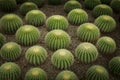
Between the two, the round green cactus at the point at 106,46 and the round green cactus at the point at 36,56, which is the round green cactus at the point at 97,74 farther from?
the round green cactus at the point at 36,56

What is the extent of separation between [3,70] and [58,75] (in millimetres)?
812

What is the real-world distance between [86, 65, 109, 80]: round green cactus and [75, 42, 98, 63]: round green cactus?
0.31m

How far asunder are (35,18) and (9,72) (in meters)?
1.42

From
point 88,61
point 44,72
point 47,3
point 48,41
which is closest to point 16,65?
point 44,72

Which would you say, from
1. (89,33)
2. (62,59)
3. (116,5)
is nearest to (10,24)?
(62,59)

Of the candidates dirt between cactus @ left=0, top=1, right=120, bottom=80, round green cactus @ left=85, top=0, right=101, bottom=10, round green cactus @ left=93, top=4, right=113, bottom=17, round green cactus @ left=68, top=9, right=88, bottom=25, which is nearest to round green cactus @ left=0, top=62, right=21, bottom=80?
dirt between cactus @ left=0, top=1, right=120, bottom=80

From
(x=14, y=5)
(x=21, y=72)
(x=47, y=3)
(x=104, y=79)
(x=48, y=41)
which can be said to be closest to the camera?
(x=104, y=79)

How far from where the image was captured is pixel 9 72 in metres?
3.54

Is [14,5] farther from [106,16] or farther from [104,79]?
[104,79]

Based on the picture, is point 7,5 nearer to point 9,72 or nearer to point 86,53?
point 9,72

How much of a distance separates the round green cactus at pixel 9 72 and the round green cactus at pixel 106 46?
143cm

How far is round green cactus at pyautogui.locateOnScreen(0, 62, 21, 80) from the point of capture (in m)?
3.53

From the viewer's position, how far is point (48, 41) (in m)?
4.12

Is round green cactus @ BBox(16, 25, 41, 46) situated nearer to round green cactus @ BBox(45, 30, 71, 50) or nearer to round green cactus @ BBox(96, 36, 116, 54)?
round green cactus @ BBox(45, 30, 71, 50)
